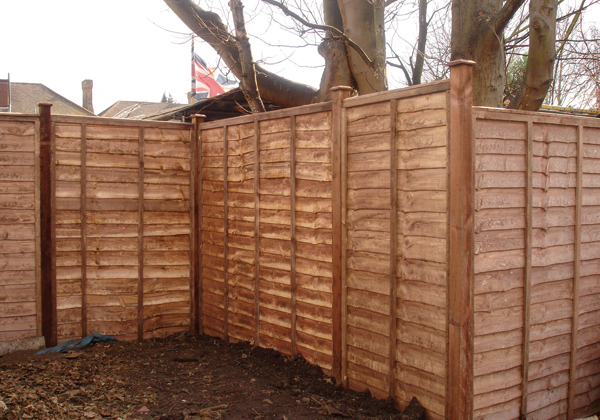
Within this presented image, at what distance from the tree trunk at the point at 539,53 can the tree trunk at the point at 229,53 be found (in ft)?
11.9

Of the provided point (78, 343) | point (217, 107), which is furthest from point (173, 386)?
point (217, 107)

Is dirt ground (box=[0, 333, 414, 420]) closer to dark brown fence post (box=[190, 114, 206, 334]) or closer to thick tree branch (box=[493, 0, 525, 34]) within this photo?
dark brown fence post (box=[190, 114, 206, 334])

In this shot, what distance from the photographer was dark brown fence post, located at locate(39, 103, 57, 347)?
5.70 m

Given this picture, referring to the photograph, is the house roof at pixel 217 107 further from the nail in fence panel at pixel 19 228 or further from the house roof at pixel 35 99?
the house roof at pixel 35 99

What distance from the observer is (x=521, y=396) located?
389 centimetres

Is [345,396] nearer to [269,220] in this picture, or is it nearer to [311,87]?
[269,220]

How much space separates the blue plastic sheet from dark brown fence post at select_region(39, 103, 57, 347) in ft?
0.44

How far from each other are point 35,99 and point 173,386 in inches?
1610

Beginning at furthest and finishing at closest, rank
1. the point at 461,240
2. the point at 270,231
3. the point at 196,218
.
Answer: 1. the point at 196,218
2. the point at 270,231
3. the point at 461,240

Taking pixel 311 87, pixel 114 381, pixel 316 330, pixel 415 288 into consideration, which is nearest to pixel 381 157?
pixel 415 288

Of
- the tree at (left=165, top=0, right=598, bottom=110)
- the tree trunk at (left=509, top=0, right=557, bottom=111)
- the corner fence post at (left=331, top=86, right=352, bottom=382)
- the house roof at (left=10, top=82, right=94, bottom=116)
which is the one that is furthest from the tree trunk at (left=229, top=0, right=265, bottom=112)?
the house roof at (left=10, top=82, right=94, bottom=116)

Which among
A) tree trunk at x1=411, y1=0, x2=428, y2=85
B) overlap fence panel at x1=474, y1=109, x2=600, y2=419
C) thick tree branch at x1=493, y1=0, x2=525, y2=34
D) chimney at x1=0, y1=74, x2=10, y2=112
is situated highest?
chimney at x1=0, y1=74, x2=10, y2=112

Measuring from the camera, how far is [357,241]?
429 centimetres

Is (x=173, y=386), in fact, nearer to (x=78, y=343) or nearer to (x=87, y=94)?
(x=78, y=343)
